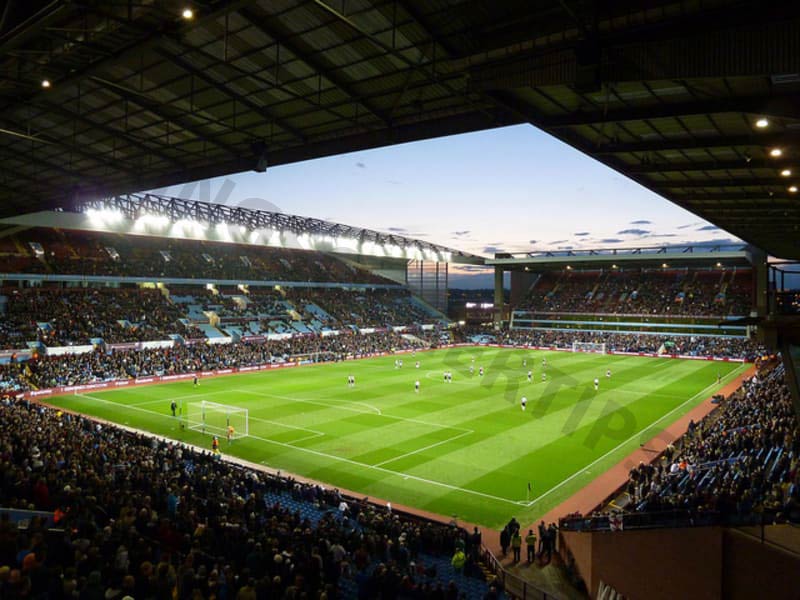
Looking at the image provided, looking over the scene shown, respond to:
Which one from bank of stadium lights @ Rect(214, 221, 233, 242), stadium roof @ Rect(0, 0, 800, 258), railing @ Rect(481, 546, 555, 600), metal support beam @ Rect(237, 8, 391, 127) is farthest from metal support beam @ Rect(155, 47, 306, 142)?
bank of stadium lights @ Rect(214, 221, 233, 242)

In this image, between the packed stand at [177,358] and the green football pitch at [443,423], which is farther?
the packed stand at [177,358]

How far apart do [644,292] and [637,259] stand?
10868mm

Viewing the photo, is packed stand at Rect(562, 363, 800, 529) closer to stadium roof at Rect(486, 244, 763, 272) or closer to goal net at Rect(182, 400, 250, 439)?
goal net at Rect(182, 400, 250, 439)

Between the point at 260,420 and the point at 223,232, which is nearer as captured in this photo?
the point at 260,420

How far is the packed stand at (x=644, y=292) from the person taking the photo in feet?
246

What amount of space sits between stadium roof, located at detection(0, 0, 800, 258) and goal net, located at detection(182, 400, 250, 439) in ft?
46.5

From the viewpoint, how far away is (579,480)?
22438mm

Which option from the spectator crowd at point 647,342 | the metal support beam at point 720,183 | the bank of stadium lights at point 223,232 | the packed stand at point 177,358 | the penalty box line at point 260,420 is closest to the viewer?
the metal support beam at point 720,183

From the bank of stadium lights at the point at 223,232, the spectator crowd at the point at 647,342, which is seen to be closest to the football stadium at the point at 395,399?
the bank of stadium lights at the point at 223,232

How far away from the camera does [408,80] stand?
12.7 meters

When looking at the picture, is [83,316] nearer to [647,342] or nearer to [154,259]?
[154,259]

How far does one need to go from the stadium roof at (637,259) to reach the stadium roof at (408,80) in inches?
2102

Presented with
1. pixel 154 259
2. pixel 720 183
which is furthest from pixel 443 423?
pixel 154 259

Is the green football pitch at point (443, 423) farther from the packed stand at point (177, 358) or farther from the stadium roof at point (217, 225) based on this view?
the stadium roof at point (217, 225)
